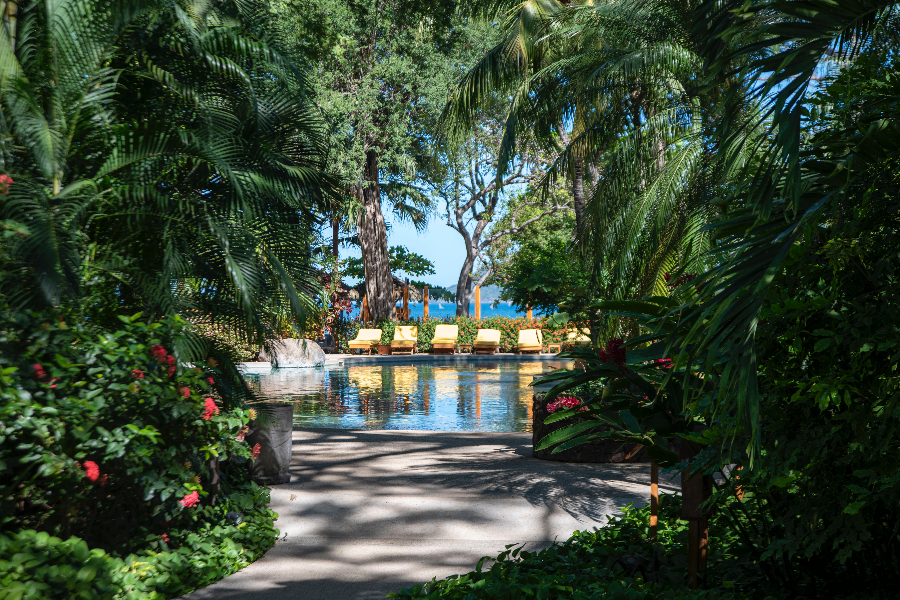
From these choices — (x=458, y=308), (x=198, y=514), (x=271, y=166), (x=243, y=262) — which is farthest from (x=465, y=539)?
(x=458, y=308)

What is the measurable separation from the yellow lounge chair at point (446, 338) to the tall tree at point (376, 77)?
17.9ft

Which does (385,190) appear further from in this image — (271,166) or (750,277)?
(750,277)

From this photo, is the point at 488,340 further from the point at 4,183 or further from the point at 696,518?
the point at 696,518

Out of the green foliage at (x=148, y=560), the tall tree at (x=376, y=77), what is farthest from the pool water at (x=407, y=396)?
the tall tree at (x=376, y=77)

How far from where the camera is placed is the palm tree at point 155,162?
3920mm

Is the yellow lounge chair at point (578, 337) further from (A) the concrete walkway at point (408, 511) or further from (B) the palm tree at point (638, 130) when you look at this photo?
(A) the concrete walkway at point (408, 511)

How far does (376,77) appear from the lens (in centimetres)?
2300

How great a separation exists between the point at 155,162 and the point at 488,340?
23.1 meters

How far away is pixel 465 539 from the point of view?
4758mm

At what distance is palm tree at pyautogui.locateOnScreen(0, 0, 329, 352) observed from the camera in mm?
3920

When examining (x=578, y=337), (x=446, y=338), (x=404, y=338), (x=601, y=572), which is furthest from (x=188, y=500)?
(x=446, y=338)

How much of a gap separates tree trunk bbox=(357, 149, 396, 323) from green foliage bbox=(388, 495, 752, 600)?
20.9 metres

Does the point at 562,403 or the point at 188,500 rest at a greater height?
the point at 562,403

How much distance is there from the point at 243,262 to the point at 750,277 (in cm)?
315
